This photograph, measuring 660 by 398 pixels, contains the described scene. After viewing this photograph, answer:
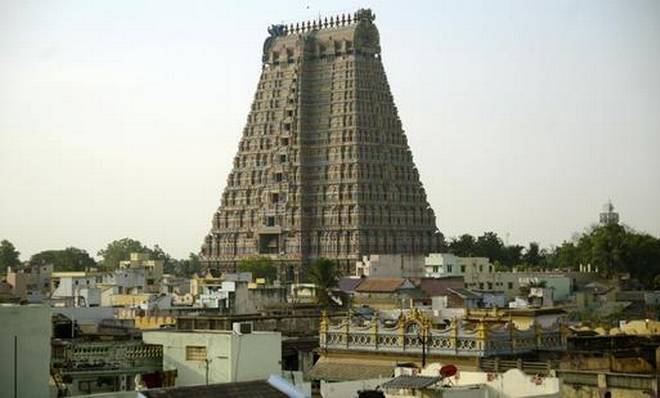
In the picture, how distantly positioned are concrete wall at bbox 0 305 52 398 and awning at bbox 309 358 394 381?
10859 millimetres

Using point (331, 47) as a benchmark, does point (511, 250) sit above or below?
below

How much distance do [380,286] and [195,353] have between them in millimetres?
59254

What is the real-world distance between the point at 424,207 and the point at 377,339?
10493 cm

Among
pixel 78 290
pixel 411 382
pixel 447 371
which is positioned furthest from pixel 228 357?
pixel 78 290

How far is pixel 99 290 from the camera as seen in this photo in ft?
285

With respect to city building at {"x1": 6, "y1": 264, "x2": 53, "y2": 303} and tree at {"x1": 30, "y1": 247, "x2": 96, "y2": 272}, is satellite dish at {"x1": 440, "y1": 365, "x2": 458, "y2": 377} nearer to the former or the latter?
city building at {"x1": 6, "y1": 264, "x2": 53, "y2": 303}

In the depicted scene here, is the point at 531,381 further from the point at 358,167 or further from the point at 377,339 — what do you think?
the point at 358,167

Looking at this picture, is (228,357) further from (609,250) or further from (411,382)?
(609,250)

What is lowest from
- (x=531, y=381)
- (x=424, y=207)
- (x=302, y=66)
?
(x=531, y=381)

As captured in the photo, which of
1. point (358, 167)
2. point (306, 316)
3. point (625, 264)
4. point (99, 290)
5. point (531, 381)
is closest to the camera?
point (531, 381)

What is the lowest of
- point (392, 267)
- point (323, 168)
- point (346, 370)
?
point (346, 370)

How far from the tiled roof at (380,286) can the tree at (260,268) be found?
35.0 m

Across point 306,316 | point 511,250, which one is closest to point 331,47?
point 511,250

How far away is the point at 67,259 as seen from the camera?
15775 cm
